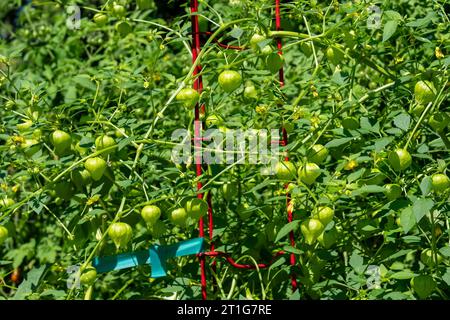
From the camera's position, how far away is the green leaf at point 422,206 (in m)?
1.69

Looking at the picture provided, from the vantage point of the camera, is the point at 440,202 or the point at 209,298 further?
the point at 209,298

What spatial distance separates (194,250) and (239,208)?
27cm

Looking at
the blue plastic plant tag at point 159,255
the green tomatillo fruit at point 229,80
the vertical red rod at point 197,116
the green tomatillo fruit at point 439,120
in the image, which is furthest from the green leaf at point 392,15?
the blue plastic plant tag at point 159,255

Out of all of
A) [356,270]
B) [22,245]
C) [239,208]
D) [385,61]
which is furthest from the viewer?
[22,245]

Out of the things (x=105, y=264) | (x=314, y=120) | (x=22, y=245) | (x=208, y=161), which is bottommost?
(x=22, y=245)

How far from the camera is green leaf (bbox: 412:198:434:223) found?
5.53 feet

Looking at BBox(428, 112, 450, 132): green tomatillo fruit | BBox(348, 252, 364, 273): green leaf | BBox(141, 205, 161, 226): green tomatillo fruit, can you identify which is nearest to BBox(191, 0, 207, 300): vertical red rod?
BBox(141, 205, 161, 226): green tomatillo fruit

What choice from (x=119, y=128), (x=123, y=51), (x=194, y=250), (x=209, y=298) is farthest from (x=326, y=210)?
(x=123, y=51)

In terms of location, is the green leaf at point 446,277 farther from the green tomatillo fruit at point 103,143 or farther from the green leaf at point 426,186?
the green tomatillo fruit at point 103,143

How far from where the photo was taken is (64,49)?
3.70m

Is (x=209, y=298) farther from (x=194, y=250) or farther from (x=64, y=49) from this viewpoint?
(x=64, y=49)

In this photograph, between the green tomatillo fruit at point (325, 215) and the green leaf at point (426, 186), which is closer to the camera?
the green leaf at point (426, 186)

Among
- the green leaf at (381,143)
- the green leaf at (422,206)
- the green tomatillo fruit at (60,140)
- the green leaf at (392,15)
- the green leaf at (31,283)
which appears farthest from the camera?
the green leaf at (31,283)

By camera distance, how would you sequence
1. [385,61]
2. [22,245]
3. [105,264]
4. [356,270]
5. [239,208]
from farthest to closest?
[22,245] → [385,61] → [239,208] → [105,264] → [356,270]
